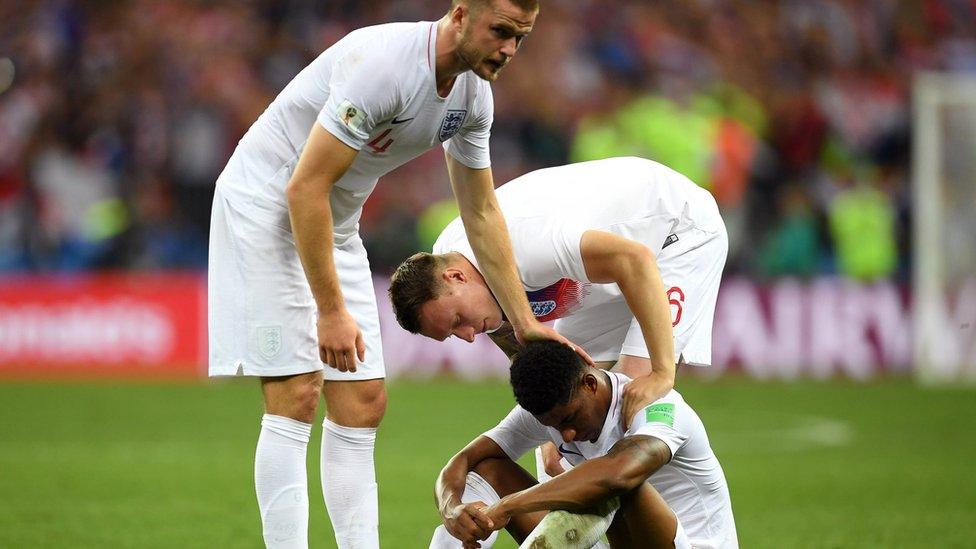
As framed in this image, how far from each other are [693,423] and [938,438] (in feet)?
21.4

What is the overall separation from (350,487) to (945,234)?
10.6 m

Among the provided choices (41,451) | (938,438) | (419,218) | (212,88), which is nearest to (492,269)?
(41,451)

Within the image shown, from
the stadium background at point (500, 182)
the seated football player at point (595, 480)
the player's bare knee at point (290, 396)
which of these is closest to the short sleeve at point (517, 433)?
the seated football player at point (595, 480)

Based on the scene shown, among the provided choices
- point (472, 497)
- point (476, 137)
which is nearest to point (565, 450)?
point (472, 497)

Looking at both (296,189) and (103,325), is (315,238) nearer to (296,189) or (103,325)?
(296,189)

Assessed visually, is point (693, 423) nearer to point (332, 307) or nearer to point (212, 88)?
point (332, 307)

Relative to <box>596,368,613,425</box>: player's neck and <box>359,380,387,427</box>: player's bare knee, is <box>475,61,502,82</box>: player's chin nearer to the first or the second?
<box>596,368,613,425</box>: player's neck

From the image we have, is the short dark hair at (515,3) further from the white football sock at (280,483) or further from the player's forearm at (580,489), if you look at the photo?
the white football sock at (280,483)

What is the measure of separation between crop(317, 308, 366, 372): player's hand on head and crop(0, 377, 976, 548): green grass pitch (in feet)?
6.86

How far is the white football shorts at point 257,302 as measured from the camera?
4.67 metres

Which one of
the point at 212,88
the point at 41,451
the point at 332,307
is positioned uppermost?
the point at 212,88

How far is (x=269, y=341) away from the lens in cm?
466

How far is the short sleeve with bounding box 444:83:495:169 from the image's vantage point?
4629 mm

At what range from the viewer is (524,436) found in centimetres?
495
